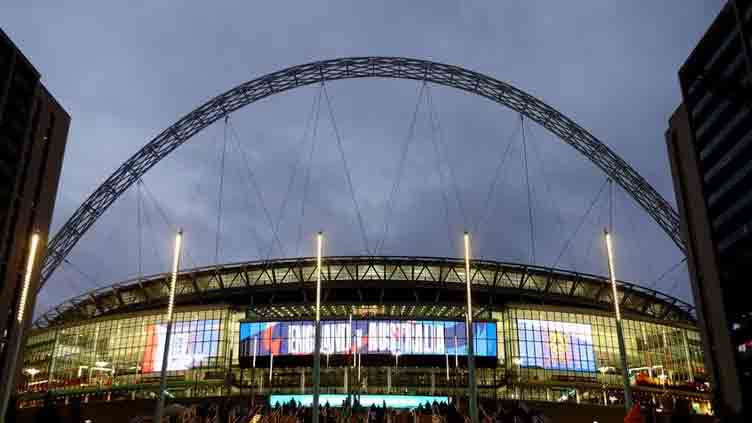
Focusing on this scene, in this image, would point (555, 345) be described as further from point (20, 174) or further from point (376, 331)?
point (20, 174)

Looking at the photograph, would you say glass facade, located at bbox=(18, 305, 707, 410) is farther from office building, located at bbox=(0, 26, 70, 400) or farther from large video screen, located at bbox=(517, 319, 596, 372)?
office building, located at bbox=(0, 26, 70, 400)

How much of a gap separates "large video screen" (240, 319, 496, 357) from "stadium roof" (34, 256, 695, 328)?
5241 mm

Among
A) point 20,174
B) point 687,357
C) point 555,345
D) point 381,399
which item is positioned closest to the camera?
point 20,174

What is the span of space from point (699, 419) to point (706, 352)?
8.10 meters

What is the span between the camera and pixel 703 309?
73375 millimetres

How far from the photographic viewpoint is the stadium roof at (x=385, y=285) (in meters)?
105

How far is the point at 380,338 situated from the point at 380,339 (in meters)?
0.15

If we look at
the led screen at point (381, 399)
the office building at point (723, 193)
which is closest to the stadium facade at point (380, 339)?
the led screen at point (381, 399)

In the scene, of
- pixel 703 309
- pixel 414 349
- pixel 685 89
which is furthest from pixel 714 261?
pixel 414 349

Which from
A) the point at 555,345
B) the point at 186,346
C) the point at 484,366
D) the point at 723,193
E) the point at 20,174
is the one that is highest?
the point at 20,174

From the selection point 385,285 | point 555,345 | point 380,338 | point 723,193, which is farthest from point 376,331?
point 723,193

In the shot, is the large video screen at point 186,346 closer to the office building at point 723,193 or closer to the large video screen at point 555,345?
the large video screen at point 555,345

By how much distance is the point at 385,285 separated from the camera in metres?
105

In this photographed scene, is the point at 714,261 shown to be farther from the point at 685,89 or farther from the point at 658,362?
the point at 658,362
